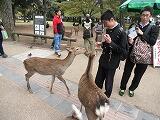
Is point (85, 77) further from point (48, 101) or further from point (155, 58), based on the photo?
point (155, 58)

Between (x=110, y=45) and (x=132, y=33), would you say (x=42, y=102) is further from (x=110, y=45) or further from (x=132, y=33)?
(x=132, y=33)

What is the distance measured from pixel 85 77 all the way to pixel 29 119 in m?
1.40

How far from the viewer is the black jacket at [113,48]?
4.78 metres

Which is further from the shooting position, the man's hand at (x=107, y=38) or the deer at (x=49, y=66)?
the deer at (x=49, y=66)

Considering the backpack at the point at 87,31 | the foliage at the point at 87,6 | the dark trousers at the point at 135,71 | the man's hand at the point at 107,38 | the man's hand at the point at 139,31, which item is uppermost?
the foliage at the point at 87,6

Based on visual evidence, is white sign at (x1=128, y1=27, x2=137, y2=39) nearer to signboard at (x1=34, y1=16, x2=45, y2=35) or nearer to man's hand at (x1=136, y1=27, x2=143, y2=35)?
man's hand at (x1=136, y1=27, x2=143, y2=35)

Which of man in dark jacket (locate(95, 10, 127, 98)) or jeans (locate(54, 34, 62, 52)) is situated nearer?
man in dark jacket (locate(95, 10, 127, 98))

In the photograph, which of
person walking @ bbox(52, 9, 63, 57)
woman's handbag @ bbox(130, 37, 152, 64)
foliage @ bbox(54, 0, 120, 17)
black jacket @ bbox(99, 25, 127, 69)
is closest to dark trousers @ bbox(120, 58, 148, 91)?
woman's handbag @ bbox(130, 37, 152, 64)

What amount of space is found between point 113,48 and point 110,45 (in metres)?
0.09

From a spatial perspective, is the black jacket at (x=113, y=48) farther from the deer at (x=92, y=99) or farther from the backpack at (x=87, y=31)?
the backpack at (x=87, y=31)

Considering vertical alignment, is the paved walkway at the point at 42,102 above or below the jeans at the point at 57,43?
below

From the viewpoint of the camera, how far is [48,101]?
5723 mm

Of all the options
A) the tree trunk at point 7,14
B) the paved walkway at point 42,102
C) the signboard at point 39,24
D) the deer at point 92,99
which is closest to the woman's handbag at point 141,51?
the paved walkway at point 42,102

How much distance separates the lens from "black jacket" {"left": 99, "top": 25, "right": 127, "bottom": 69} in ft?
15.7
